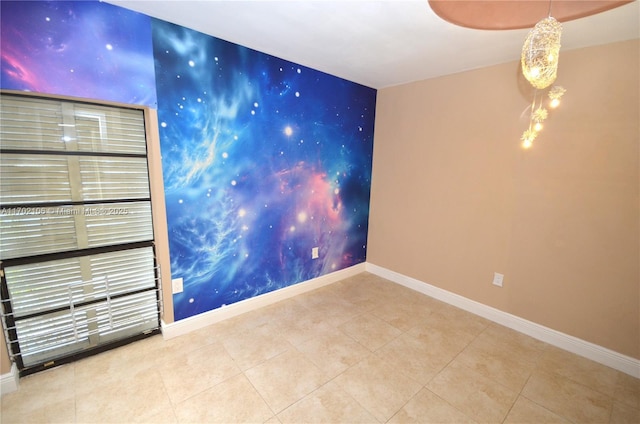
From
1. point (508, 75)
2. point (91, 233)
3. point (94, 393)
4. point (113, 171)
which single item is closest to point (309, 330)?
point (94, 393)

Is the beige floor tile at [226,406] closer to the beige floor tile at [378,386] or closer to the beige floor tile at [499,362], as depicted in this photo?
the beige floor tile at [378,386]

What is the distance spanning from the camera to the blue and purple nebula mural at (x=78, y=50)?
1.41m

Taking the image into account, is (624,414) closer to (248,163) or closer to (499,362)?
(499,362)

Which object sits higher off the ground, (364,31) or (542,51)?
(364,31)

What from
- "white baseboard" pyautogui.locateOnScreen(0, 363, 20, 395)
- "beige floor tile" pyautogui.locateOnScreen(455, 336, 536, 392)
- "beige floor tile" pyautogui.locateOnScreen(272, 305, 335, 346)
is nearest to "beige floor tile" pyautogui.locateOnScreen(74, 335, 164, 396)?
"white baseboard" pyautogui.locateOnScreen(0, 363, 20, 395)

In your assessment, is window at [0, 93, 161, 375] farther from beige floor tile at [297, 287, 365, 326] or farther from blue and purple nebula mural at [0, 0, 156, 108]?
beige floor tile at [297, 287, 365, 326]

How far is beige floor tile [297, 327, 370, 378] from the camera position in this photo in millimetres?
1945

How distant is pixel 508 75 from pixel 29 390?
4.06 metres

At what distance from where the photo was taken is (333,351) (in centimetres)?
210

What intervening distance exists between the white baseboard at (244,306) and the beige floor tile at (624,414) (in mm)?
2335

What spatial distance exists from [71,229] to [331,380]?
6.61 feet

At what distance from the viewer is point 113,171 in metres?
1.95

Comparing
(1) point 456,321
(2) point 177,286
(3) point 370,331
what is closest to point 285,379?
(3) point 370,331

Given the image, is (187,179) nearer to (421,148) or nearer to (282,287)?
(282,287)
